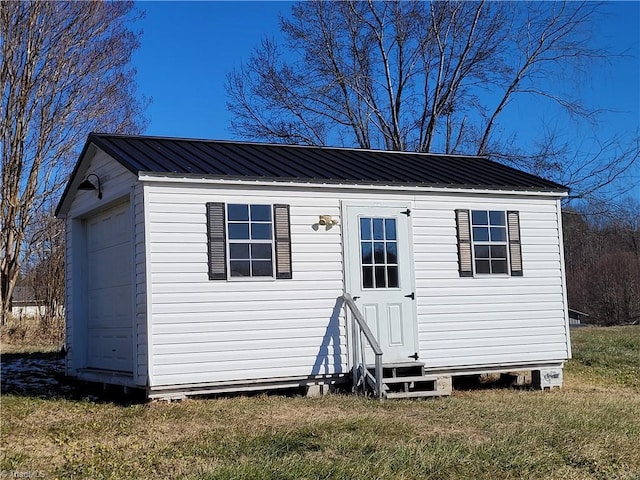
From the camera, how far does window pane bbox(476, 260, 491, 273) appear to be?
11.3 m

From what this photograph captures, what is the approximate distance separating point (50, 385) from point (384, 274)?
485 cm

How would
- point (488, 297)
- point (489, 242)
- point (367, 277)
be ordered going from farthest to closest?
point (489, 242), point (488, 297), point (367, 277)

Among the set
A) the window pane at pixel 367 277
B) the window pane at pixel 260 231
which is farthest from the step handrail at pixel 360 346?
the window pane at pixel 260 231

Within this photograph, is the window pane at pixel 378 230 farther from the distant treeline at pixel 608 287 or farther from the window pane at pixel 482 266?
the distant treeline at pixel 608 287

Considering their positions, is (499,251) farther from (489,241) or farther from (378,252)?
(378,252)

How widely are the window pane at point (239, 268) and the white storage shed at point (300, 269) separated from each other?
0.05 feet

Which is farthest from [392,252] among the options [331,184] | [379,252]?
[331,184]

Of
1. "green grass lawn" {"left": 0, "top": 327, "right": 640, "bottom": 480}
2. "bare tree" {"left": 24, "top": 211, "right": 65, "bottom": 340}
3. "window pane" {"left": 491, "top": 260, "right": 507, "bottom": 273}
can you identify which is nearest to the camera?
"green grass lawn" {"left": 0, "top": 327, "right": 640, "bottom": 480}

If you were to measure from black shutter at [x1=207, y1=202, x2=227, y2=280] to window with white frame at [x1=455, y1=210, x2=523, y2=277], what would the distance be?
3464 mm

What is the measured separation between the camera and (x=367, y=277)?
10.6 metres

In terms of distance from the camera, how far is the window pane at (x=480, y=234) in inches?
446

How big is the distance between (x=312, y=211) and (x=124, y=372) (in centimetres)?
317

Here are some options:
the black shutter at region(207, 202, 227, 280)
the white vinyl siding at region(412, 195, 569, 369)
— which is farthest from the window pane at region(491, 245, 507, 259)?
the black shutter at region(207, 202, 227, 280)

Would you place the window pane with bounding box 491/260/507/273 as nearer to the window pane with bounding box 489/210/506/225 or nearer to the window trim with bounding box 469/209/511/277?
the window trim with bounding box 469/209/511/277
